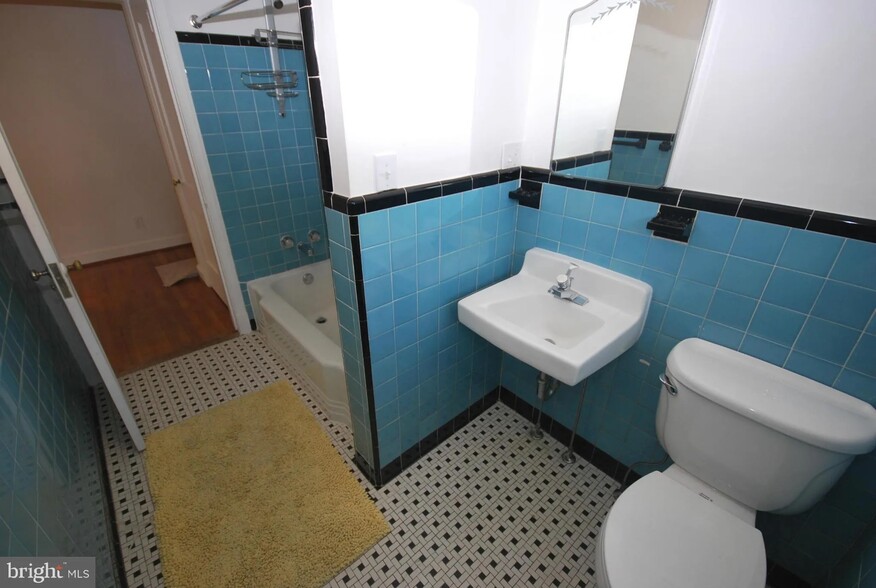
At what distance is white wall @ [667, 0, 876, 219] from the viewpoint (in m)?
0.87

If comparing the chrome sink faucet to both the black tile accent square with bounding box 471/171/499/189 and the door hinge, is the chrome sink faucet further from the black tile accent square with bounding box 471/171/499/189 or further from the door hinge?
the door hinge

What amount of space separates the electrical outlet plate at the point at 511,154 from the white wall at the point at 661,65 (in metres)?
0.36

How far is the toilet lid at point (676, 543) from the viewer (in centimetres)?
94

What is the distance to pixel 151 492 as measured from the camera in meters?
1.57

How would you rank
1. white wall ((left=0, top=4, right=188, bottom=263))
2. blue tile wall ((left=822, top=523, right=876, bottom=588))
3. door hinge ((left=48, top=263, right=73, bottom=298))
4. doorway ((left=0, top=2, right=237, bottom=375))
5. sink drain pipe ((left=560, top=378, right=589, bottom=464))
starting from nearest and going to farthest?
blue tile wall ((left=822, top=523, right=876, bottom=588)), door hinge ((left=48, top=263, right=73, bottom=298)), sink drain pipe ((left=560, top=378, right=589, bottom=464)), doorway ((left=0, top=2, right=237, bottom=375)), white wall ((left=0, top=4, right=188, bottom=263))

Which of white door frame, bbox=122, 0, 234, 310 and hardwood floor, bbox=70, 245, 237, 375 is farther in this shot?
hardwood floor, bbox=70, 245, 237, 375

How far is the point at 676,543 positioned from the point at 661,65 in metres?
1.36

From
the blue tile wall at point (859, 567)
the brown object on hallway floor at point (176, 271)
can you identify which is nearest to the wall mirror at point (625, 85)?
the blue tile wall at point (859, 567)

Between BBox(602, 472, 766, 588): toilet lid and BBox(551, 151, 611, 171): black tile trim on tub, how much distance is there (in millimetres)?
1078

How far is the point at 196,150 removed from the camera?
2.07 m

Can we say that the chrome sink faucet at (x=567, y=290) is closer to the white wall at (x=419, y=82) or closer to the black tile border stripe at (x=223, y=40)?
the white wall at (x=419, y=82)

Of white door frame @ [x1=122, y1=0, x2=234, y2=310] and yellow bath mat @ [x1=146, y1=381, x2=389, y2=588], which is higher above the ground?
white door frame @ [x1=122, y1=0, x2=234, y2=310]

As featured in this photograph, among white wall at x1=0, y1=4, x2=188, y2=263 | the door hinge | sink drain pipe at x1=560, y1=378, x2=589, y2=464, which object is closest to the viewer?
the door hinge

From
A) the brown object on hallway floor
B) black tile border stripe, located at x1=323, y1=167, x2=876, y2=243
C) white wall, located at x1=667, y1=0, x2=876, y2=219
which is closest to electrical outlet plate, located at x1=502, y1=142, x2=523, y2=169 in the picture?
black tile border stripe, located at x1=323, y1=167, x2=876, y2=243
